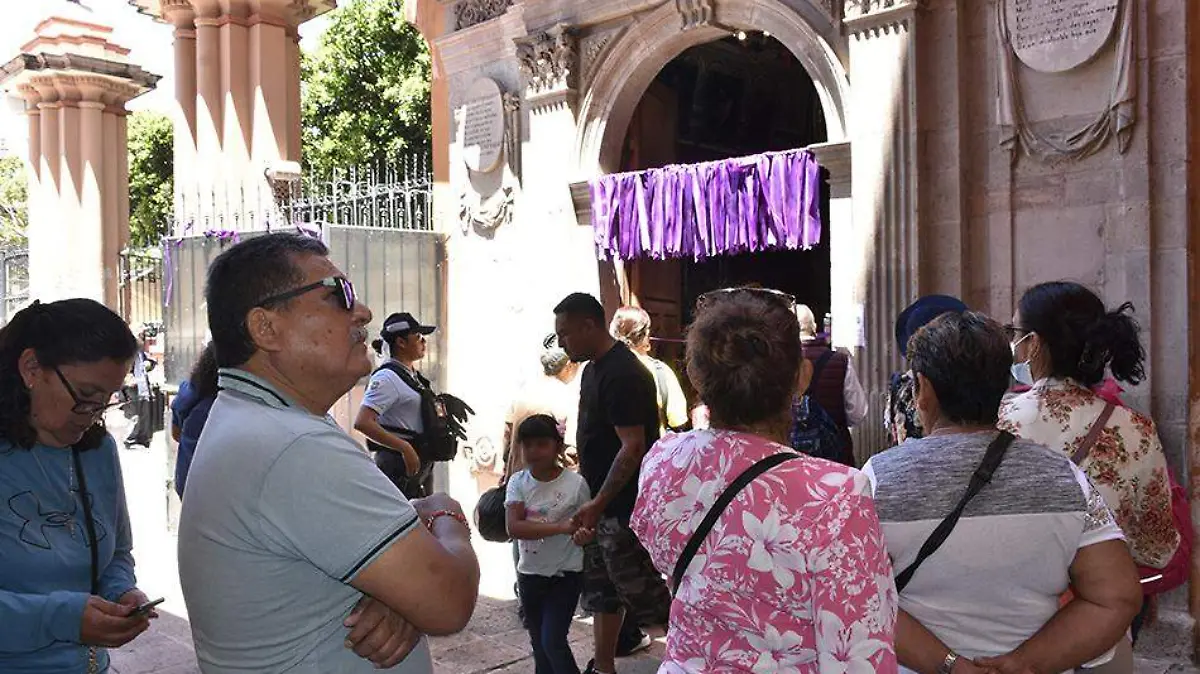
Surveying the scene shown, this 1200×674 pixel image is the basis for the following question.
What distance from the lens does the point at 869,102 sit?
6922 mm

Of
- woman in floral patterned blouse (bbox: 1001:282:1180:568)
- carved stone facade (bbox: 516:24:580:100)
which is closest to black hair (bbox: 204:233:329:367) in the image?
woman in floral patterned blouse (bbox: 1001:282:1180:568)

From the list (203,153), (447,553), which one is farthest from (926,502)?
(203,153)

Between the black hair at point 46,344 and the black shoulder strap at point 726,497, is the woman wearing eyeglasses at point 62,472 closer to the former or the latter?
the black hair at point 46,344

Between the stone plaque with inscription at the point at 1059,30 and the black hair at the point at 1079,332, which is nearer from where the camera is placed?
the black hair at the point at 1079,332

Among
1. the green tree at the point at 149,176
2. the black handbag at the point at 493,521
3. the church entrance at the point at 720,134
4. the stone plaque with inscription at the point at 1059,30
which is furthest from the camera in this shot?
the green tree at the point at 149,176

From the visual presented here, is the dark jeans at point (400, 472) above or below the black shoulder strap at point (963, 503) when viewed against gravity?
below

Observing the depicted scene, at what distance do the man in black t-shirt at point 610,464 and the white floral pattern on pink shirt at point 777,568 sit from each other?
7.36 feet

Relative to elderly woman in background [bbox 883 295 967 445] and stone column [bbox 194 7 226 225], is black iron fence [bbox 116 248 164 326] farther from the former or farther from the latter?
elderly woman in background [bbox 883 295 967 445]

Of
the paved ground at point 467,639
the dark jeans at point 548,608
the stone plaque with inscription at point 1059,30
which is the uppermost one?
the stone plaque with inscription at point 1059,30

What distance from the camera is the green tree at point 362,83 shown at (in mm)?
24797

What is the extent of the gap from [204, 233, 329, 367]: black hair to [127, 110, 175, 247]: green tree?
29907mm

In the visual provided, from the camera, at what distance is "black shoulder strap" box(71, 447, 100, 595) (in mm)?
2549

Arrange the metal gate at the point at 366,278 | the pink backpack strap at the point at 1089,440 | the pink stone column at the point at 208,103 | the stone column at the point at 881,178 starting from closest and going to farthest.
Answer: the pink backpack strap at the point at 1089,440 < the stone column at the point at 881,178 < the metal gate at the point at 366,278 < the pink stone column at the point at 208,103

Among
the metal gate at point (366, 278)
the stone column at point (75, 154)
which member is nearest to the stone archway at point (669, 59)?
the metal gate at point (366, 278)
